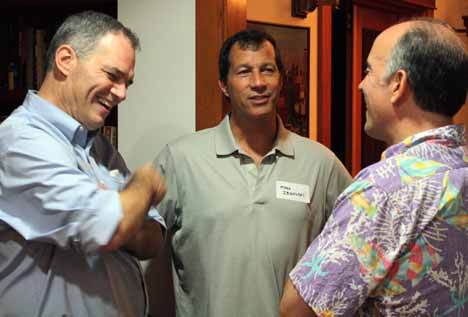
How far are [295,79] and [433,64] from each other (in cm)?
224

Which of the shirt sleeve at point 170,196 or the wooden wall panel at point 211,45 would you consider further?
the wooden wall panel at point 211,45

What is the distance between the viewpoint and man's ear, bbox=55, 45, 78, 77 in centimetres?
158

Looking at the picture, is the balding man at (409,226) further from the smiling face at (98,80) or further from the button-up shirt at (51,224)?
the smiling face at (98,80)

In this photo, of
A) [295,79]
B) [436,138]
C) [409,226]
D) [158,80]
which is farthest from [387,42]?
[295,79]

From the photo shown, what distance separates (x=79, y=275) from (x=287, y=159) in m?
0.95

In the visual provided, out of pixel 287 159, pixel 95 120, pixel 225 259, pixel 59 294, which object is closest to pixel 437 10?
pixel 287 159

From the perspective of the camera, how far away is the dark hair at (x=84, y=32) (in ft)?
5.23

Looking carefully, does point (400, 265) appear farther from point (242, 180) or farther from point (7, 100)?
point (7, 100)

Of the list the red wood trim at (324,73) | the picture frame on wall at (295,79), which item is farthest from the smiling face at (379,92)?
the red wood trim at (324,73)

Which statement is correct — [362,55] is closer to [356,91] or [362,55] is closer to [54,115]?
[356,91]

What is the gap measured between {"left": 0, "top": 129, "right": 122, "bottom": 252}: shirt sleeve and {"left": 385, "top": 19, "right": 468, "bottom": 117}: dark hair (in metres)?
0.71

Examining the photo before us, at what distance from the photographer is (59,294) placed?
1457 millimetres

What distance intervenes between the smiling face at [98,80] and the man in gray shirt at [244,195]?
0.59 metres

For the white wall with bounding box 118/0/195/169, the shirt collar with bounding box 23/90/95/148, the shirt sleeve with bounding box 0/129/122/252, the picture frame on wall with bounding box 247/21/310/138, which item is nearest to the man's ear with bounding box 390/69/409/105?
the shirt sleeve with bounding box 0/129/122/252
